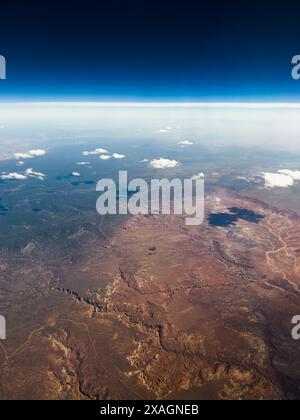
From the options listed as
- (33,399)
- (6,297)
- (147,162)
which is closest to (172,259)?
(6,297)

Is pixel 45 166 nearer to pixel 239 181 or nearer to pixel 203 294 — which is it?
pixel 239 181
